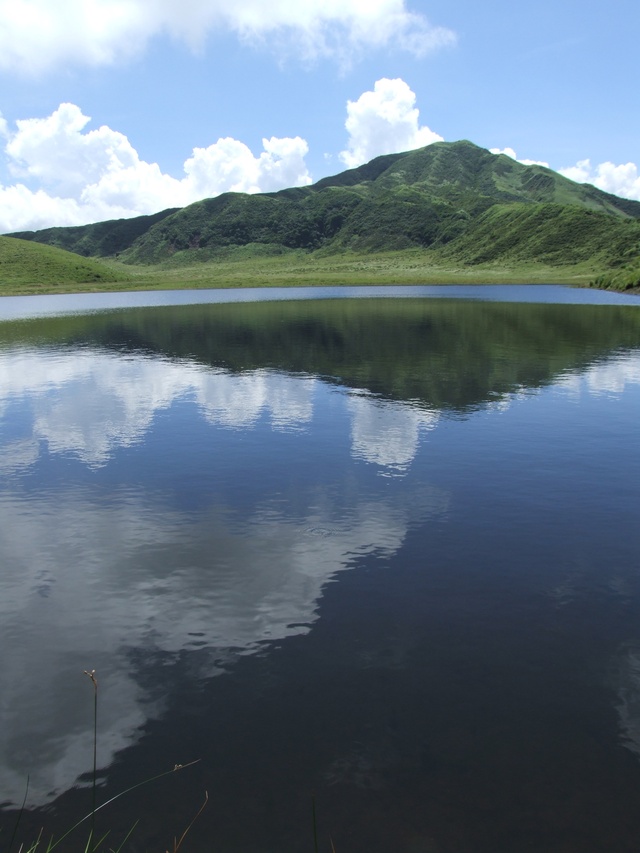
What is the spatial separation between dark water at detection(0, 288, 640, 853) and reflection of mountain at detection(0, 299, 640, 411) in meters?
11.5

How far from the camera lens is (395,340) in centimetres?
7531

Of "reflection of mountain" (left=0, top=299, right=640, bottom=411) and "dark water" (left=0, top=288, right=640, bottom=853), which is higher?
"reflection of mountain" (left=0, top=299, right=640, bottom=411)

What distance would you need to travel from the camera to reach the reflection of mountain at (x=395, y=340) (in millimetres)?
50781

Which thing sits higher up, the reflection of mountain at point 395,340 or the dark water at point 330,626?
the reflection of mountain at point 395,340

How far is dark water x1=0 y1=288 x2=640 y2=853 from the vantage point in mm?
Result: 11117

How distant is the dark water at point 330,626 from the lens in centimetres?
1112

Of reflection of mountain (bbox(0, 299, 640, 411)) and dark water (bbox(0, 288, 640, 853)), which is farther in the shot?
reflection of mountain (bbox(0, 299, 640, 411))

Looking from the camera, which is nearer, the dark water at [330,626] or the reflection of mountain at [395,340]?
the dark water at [330,626]

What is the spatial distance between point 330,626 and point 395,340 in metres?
61.7

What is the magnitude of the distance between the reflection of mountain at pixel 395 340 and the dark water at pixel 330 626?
11506 millimetres

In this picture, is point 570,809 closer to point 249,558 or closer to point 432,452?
point 249,558

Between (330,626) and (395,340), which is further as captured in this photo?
(395,340)

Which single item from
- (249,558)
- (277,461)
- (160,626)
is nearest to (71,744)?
(160,626)

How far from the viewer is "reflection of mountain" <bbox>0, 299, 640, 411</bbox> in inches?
1999
